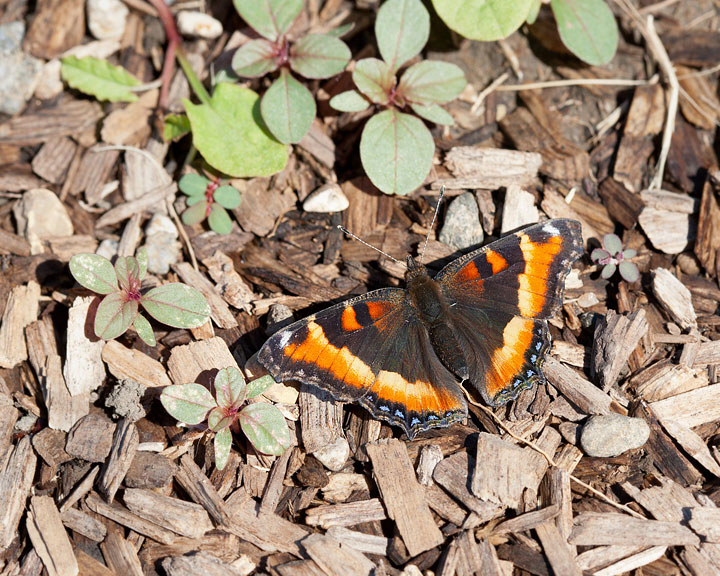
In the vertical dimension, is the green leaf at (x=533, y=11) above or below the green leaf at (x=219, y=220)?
above

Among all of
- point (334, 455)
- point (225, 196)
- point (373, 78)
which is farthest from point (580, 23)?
point (334, 455)

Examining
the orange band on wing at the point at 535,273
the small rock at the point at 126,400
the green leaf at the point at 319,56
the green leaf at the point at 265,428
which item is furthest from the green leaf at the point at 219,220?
the orange band on wing at the point at 535,273

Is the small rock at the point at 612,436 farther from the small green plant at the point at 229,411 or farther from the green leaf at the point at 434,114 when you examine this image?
the green leaf at the point at 434,114

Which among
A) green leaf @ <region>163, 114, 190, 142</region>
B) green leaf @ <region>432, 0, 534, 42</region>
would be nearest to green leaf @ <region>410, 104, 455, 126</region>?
green leaf @ <region>432, 0, 534, 42</region>

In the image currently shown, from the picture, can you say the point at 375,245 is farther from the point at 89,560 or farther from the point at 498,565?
the point at 89,560

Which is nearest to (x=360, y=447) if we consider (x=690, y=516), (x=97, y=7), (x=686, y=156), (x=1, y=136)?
(x=690, y=516)

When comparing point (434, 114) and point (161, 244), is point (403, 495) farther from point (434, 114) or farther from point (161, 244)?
point (434, 114)
